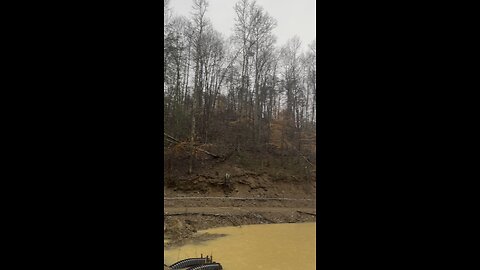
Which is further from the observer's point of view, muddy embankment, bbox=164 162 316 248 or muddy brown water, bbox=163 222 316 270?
muddy embankment, bbox=164 162 316 248

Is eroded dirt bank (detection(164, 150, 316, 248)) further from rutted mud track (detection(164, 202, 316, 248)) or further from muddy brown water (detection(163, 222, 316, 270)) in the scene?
muddy brown water (detection(163, 222, 316, 270))

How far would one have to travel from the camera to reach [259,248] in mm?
12664

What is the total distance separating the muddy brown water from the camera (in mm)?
10293

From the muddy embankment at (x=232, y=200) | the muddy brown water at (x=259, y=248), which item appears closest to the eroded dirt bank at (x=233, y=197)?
the muddy embankment at (x=232, y=200)

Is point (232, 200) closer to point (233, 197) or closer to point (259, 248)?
point (233, 197)

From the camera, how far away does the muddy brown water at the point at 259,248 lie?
10.3 m

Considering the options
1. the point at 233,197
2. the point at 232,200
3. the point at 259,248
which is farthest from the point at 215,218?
the point at 259,248

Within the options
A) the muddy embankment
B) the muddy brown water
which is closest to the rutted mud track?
the muddy embankment

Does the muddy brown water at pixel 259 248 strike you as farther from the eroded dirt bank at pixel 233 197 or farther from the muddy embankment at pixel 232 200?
the eroded dirt bank at pixel 233 197
